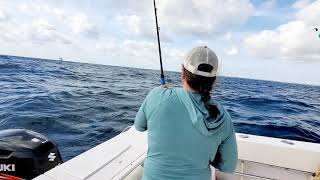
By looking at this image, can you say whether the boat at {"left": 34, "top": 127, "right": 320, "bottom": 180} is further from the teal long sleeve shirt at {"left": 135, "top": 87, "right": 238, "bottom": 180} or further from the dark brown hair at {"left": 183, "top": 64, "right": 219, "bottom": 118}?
the dark brown hair at {"left": 183, "top": 64, "right": 219, "bottom": 118}

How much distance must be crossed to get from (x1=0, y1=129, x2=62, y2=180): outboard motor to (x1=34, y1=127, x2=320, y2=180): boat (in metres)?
0.76

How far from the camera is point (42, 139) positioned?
3.05 metres

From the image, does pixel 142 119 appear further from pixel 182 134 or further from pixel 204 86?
pixel 204 86

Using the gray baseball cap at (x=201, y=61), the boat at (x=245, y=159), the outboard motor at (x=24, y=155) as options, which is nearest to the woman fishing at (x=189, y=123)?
the gray baseball cap at (x=201, y=61)

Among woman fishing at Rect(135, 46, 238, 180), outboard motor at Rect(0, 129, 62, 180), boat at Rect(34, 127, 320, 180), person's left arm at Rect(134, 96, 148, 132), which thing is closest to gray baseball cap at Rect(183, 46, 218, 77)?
woman fishing at Rect(135, 46, 238, 180)

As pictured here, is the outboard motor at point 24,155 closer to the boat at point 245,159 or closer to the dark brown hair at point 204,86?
the boat at point 245,159

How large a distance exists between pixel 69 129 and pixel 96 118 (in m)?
1.57

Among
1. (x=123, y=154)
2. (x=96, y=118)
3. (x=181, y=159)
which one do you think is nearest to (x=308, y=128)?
(x=96, y=118)

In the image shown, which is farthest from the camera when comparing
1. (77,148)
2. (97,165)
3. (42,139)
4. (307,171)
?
(77,148)

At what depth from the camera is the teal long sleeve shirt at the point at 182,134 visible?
1407 millimetres

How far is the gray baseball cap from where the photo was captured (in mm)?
1423

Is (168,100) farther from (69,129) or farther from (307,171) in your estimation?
(69,129)

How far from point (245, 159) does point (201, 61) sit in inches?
67.1

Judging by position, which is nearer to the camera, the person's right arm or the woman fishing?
the woman fishing
